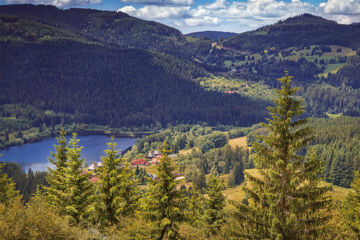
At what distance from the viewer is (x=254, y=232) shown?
81.8 feet

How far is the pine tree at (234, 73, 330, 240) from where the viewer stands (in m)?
23.5

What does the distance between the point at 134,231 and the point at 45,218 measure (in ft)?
31.8

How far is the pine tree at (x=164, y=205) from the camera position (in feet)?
109

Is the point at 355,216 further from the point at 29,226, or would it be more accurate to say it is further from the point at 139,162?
the point at 139,162

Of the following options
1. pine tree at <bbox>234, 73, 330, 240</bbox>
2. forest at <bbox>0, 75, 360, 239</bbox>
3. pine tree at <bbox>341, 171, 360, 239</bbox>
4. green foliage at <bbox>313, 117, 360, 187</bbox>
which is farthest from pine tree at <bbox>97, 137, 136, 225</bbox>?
green foliage at <bbox>313, 117, 360, 187</bbox>

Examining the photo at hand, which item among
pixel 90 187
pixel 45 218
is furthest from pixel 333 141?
pixel 45 218

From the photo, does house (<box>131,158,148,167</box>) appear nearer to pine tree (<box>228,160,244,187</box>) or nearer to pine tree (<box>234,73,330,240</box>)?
pine tree (<box>228,160,244,187</box>)

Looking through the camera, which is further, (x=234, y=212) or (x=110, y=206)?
(x=110, y=206)

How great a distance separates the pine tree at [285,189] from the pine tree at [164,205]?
10050 mm

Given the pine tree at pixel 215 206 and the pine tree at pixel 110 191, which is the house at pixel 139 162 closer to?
the pine tree at pixel 215 206

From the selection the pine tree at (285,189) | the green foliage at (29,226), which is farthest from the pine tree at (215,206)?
the pine tree at (285,189)

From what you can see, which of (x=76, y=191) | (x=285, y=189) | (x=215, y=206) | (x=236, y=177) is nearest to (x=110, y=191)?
(x=76, y=191)

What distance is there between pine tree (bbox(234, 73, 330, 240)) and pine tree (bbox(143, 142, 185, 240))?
10050 mm

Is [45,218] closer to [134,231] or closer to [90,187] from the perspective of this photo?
[134,231]
